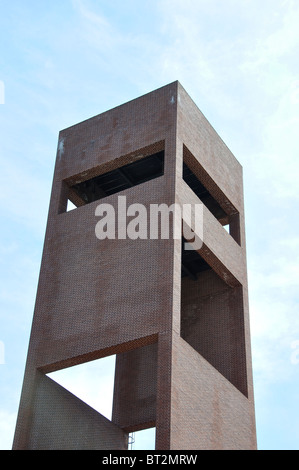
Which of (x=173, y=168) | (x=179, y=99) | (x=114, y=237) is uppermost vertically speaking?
(x=179, y=99)

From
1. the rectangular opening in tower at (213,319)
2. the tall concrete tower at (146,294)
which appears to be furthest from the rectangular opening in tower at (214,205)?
the rectangular opening in tower at (213,319)

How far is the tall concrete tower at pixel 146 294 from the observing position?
21328 millimetres

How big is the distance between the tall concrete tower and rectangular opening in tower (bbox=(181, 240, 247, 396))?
44mm

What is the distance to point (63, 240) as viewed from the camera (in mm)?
25125

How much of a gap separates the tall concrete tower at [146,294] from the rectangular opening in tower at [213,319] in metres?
0.04

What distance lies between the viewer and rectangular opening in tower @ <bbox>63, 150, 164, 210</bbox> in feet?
88.4

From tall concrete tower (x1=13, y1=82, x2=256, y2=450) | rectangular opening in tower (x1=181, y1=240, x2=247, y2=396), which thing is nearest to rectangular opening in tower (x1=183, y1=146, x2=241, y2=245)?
tall concrete tower (x1=13, y1=82, x2=256, y2=450)

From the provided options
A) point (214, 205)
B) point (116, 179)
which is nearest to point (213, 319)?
point (214, 205)

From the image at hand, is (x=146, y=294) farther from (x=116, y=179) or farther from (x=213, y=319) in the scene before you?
(x=116, y=179)

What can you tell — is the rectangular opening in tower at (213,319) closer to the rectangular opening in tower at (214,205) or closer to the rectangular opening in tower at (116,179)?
the rectangular opening in tower at (214,205)

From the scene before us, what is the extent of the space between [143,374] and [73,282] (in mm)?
4791

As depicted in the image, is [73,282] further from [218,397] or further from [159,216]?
[218,397]

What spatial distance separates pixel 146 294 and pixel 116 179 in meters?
7.06
